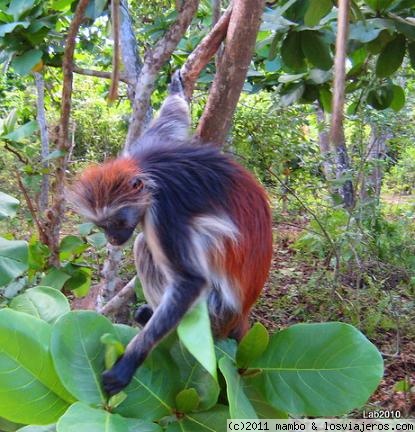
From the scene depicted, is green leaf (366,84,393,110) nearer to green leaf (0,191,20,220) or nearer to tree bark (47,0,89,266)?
tree bark (47,0,89,266)

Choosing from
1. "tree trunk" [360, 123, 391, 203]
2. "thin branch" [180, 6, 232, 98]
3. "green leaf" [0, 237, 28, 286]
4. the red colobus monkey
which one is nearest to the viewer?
"green leaf" [0, 237, 28, 286]

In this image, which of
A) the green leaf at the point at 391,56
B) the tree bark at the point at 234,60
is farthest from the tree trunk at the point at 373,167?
the tree bark at the point at 234,60

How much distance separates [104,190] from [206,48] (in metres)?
0.78

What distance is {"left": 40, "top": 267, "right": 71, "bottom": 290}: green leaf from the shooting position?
8.14ft

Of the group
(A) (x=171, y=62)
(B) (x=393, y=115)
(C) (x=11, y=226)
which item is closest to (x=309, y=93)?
(A) (x=171, y=62)

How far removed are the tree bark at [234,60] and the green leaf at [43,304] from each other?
1027mm

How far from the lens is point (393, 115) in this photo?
442 centimetres

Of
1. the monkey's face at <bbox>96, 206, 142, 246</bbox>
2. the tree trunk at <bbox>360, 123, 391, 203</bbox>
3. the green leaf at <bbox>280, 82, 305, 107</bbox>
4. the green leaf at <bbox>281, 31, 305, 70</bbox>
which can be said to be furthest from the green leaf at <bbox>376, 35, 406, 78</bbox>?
the monkey's face at <bbox>96, 206, 142, 246</bbox>

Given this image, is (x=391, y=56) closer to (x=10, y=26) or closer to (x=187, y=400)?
(x=10, y=26)

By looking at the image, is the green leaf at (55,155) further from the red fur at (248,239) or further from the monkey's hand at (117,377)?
the monkey's hand at (117,377)

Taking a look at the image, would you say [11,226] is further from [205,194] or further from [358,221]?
[205,194]

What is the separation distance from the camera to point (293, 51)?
112 inches

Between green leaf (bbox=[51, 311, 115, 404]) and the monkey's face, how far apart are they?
78 cm

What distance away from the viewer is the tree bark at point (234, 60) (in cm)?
211
